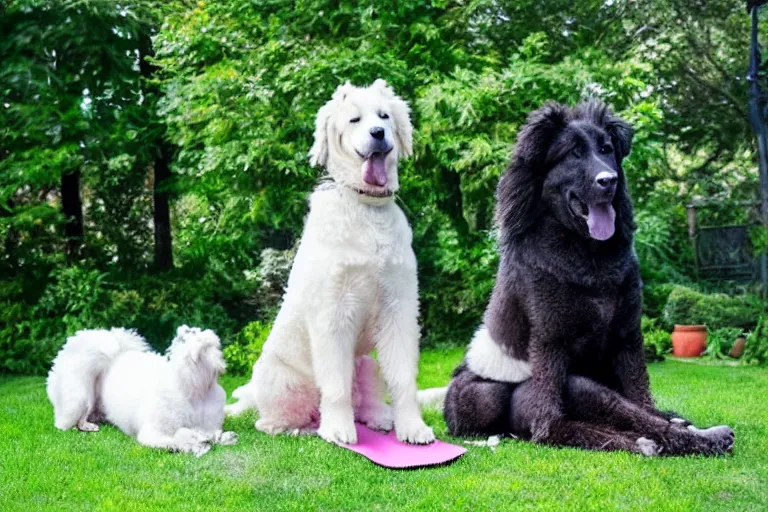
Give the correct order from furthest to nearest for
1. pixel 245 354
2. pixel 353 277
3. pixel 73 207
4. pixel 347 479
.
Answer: pixel 73 207, pixel 245 354, pixel 353 277, pixel 347 479

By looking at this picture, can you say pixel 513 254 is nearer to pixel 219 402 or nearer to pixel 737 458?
pixel 737 458

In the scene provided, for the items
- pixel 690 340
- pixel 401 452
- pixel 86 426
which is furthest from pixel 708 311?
pixel 86 426

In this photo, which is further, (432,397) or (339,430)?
(432,397)

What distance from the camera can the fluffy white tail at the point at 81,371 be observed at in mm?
5574

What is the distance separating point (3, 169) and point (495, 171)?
5631mm

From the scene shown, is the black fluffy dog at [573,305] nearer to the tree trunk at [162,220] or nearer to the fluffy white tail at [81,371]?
the fluffy white tail at [81,371]

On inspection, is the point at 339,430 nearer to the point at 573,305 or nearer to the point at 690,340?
the point at 573,305

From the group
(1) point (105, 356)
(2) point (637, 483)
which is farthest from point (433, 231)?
(2) point (637, 483)

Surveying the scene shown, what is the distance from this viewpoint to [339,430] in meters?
4.73

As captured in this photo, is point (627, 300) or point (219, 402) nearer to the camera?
point (627, 300)

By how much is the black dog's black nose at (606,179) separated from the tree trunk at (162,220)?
9.11 m

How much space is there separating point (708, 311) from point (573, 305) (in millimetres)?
6108

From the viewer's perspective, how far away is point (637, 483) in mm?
3848

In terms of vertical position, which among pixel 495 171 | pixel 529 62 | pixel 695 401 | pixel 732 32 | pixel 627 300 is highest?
pixel 732 32
